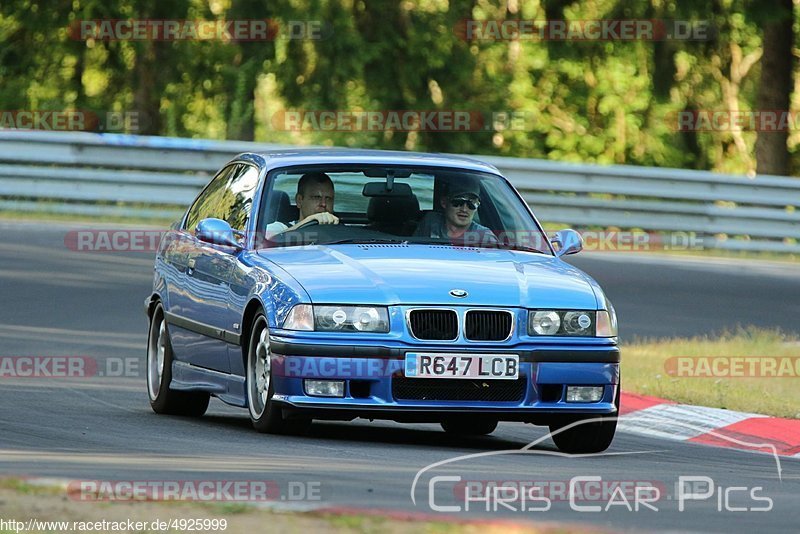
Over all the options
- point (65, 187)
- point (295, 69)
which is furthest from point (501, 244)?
point (295, 69)

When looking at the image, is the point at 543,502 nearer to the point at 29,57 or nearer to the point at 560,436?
the point at 560,436

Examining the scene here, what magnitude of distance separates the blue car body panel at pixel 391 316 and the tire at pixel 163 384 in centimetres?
86

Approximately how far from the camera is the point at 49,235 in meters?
20.5

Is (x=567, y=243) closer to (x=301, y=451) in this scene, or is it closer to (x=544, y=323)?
(x=544, y=323)

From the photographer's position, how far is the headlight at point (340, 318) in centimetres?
903

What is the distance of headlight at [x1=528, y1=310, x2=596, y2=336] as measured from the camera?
9188 millimetres

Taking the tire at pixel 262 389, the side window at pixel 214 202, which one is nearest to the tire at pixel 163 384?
the side window at pixel 214 202

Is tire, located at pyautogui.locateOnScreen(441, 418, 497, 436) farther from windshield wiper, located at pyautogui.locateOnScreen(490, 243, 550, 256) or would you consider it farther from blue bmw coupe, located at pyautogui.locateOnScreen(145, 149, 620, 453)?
windshield wiper, located at pyautogui.locateOnScreen(490, 243, 550, 256)

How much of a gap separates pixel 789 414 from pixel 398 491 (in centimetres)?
481

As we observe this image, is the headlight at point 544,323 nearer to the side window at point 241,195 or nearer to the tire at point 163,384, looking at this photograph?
the side window at point 241,195

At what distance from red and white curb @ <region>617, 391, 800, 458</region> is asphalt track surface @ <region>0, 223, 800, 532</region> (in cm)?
29
